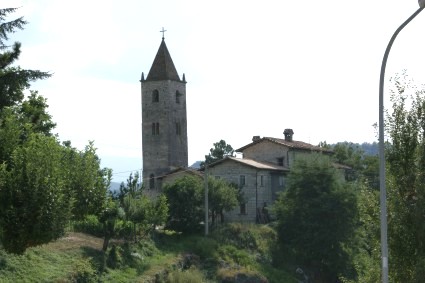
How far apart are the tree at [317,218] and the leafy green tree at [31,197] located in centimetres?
3255

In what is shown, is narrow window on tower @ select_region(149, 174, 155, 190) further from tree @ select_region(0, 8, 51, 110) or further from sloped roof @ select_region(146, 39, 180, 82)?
tree @ select_region(0, 8, 51, 110)

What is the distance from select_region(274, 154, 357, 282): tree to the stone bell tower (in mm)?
32841

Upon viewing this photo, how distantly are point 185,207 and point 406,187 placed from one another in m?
32.9

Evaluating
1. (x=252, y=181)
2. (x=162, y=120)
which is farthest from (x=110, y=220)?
(x=162, y=120)

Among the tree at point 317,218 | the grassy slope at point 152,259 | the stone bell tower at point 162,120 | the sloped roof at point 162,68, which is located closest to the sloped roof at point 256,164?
the grassy slope at point 152,259

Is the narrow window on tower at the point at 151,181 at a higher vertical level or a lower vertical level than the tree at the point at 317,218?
higher

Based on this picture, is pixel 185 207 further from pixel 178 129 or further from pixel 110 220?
pixel 178 129

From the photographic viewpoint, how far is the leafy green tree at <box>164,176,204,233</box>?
176ft

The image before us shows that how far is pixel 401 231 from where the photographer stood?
2202 centimetres

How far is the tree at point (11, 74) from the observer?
25.1 m

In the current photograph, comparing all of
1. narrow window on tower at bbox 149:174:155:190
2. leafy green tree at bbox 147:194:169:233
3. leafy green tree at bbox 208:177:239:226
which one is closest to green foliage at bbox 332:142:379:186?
narrow window on tower at bbox 149:174:155:190

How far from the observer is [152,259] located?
44969 millimetres

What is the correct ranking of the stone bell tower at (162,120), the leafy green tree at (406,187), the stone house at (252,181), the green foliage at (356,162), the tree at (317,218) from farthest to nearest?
the stone bell tower at (162,120), the green foliage at (356,162), the stone house at (252,181), the tree at (317,218), the leafy green tree at (406,187)

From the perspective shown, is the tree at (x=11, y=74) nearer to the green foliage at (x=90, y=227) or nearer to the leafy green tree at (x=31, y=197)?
the leafy green tree at (x=31, y=197)
